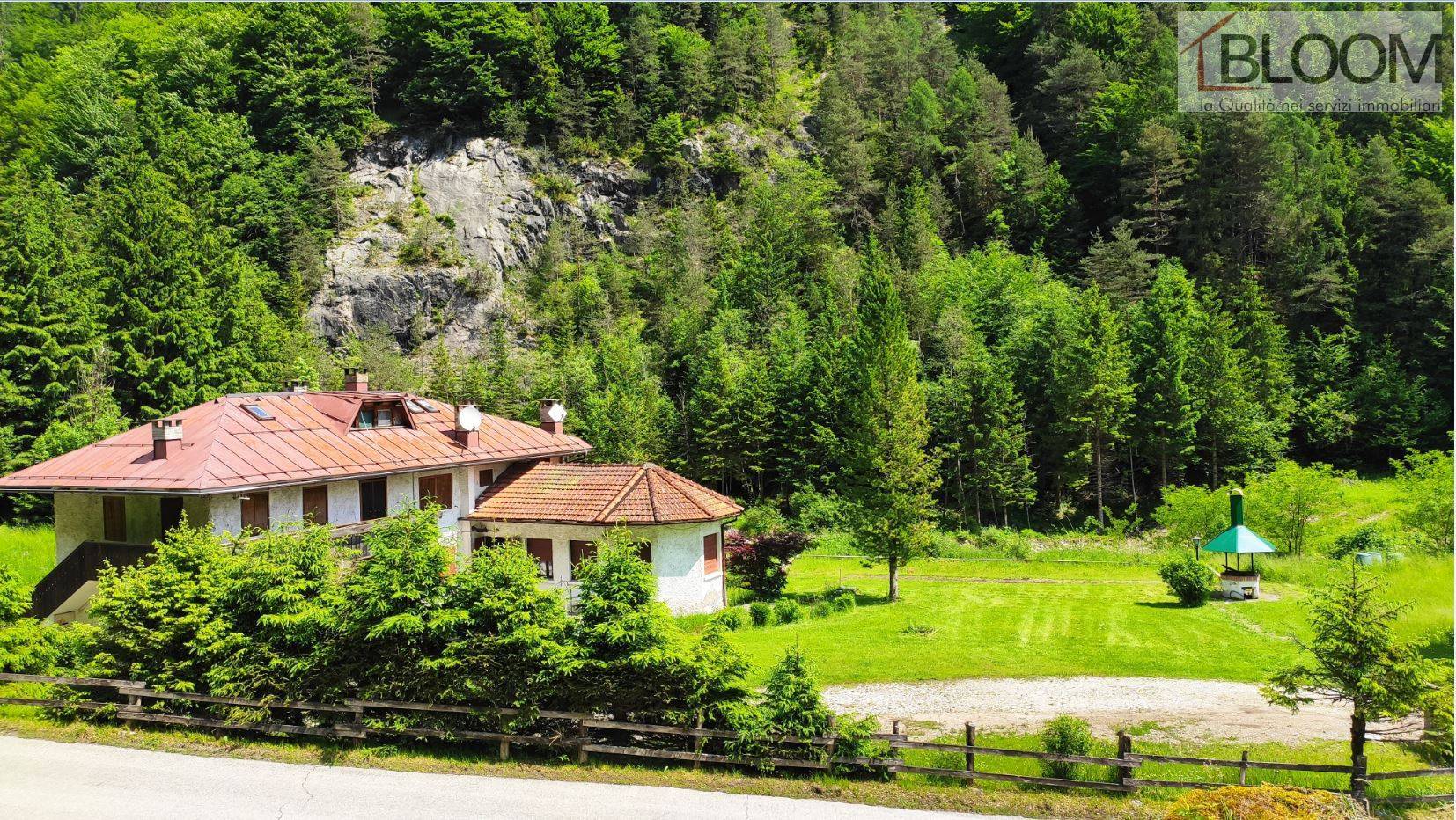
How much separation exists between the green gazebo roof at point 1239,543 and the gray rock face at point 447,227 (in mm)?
54228

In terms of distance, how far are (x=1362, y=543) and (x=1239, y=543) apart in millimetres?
9292

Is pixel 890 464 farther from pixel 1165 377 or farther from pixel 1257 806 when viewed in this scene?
pixel 1165 377

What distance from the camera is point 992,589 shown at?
34.2 m

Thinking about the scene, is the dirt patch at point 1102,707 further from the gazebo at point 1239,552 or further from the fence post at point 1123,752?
the gazebo at point 1239,552

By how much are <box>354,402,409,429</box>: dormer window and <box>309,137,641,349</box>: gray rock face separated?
39243 mm

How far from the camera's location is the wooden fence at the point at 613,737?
1270 centimetres

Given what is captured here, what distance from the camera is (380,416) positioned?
29.3m

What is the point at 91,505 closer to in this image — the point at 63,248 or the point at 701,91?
the point at 63,248

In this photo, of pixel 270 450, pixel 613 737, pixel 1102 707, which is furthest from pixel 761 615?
pixel 270 450

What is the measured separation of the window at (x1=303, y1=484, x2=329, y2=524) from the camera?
25.0 meters

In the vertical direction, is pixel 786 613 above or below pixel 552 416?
below

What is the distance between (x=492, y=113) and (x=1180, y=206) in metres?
59.4

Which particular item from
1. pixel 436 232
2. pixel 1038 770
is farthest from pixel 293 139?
pixel 1038 770

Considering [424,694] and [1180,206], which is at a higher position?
[1180,206]
